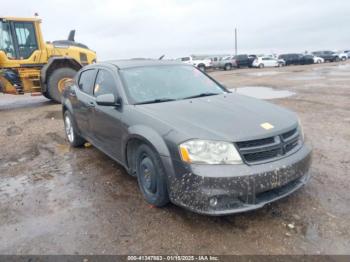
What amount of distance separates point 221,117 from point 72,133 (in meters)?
3.58

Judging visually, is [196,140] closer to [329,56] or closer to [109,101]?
[109,101]

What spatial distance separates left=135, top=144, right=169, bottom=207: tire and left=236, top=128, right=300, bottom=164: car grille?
33.7 inches

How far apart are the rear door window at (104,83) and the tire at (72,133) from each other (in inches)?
52.5

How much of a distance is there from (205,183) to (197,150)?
0.31 meters

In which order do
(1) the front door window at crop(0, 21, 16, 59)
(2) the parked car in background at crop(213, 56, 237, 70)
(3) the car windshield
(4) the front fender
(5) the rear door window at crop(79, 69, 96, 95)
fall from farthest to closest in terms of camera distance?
(2) the parked car in background at crop(213, 56, 237, 70)
(1) the front door window at crop(0, 21, 16, 59)
(5) the rear door window at crop(79, 69, 96, 95)
(3) the car windshield
(4) the front fender

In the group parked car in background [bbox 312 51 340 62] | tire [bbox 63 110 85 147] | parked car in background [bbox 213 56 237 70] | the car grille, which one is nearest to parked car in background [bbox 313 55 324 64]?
parked car in background [bbox 312 51 340 62]

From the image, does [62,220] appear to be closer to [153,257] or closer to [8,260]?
[8,260]

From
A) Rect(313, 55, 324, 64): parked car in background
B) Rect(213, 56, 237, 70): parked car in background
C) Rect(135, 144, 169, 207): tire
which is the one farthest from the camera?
Rect(313, 55, 324, 64): parked car in background

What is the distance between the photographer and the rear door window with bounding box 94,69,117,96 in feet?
13.0

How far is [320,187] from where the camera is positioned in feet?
11.9

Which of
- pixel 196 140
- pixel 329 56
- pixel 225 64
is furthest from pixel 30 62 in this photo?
pixel 329 56

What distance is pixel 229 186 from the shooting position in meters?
2.62

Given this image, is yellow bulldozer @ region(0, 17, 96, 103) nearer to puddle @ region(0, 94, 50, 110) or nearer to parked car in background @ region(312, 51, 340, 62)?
puddle @ region(0, 94, 50, 110)

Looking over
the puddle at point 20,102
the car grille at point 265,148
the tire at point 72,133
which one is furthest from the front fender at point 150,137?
the puddle at point 20,102
